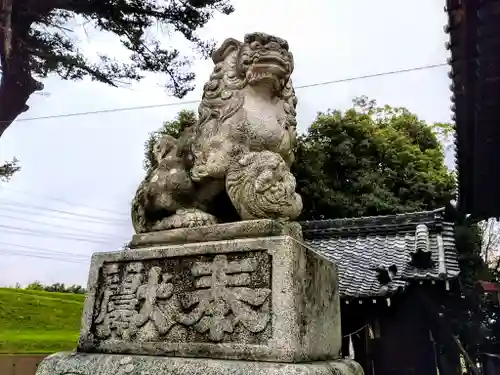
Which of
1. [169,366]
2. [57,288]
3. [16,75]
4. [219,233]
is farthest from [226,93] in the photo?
[57,288]

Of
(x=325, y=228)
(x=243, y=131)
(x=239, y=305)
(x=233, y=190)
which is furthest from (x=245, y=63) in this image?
(x=325, y=228)

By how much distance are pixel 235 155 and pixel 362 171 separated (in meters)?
13.8

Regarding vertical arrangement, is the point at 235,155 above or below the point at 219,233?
above

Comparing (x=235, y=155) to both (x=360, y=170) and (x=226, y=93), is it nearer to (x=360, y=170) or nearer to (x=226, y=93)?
(x=226, y=93)

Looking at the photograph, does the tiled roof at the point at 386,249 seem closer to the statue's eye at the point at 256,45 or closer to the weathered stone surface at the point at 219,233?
the weathered stone surface at the point at 219,233

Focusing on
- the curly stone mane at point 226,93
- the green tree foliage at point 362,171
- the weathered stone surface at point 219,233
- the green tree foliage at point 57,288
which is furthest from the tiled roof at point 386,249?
the green tree foliage at point 57,288

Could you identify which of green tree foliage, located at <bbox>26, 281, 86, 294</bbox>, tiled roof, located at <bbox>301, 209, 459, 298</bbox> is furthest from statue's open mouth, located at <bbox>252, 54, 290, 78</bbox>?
green tree foliage, located at <bbox>26, 281, 86, 294</bbox>

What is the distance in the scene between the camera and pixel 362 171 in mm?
15578

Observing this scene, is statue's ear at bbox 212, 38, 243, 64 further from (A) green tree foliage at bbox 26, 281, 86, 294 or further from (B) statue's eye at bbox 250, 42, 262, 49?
(A) green tree foliage at bbox 26, 281, 86, 294

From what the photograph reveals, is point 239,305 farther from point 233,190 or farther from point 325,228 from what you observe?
point 325,228

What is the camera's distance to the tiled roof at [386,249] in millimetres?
7965

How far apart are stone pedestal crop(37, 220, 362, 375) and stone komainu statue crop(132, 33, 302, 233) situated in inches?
5.4

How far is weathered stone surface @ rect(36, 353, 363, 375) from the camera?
1827 mm

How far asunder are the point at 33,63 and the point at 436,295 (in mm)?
8995
